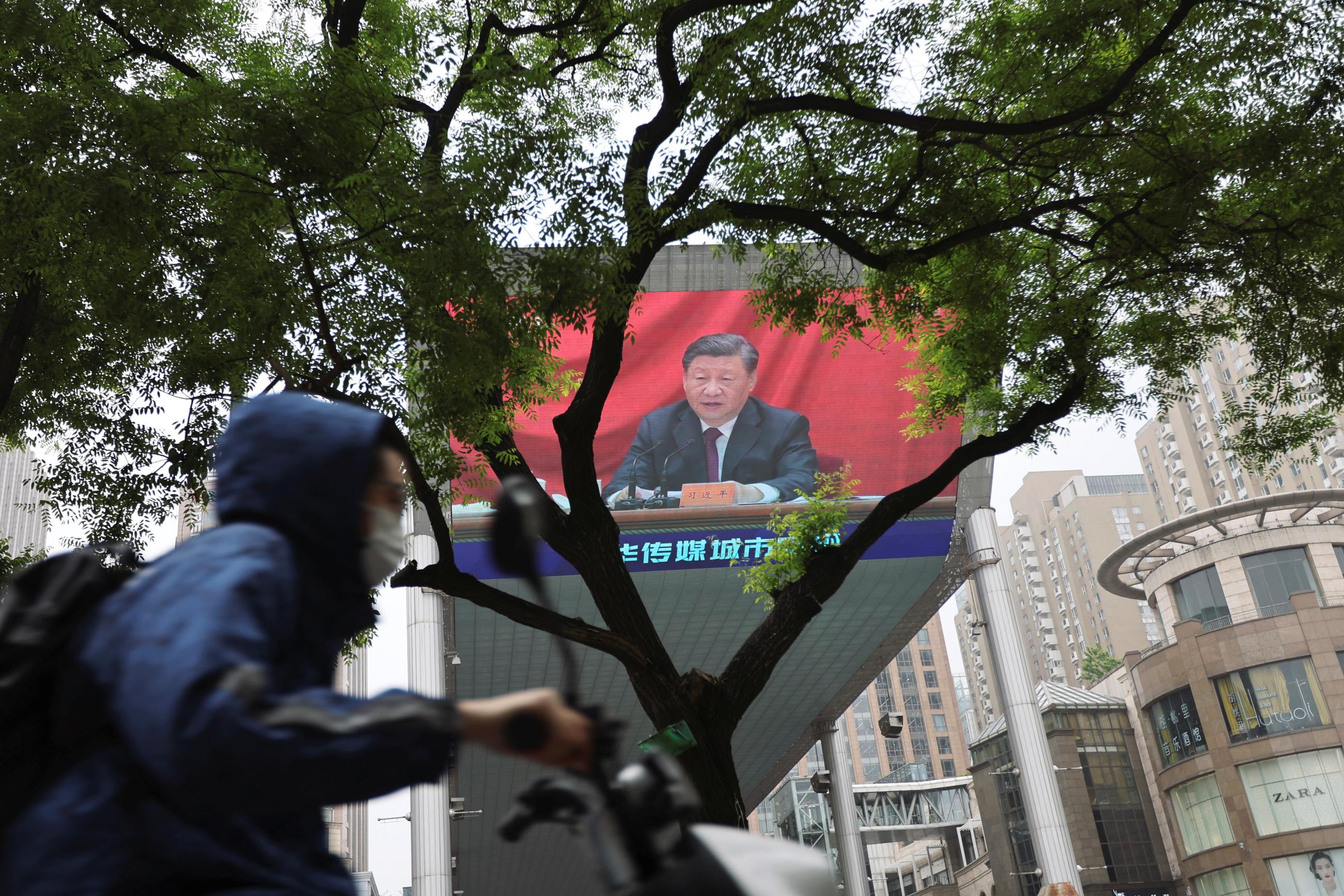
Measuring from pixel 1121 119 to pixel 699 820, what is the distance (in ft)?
20.9

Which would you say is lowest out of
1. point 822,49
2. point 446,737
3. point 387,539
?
point 446,737

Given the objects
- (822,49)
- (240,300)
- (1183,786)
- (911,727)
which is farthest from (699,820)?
(911,727)

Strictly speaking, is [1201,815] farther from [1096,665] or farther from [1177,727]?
[1096,665]

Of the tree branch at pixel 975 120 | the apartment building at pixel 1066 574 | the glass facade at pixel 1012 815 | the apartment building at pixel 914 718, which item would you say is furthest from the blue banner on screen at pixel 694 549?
the apartment building at pixel 1066 574

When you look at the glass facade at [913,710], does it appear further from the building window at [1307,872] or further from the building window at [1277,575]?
the building window at [1307,872]

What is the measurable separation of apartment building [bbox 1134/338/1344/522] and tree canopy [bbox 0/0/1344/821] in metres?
60.8

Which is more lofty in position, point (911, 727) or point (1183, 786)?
point (911, 727)

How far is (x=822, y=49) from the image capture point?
8594 millimetres

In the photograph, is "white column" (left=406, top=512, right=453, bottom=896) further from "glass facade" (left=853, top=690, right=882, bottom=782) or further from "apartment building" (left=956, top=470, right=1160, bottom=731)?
"apartment building" (left=956, top=470, right=1160, bottom=731)

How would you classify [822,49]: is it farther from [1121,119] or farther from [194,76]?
[194,76]

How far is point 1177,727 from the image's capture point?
40.0m

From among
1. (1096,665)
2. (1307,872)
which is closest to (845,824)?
(1307,872)

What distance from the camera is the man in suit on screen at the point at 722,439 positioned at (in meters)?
22.1

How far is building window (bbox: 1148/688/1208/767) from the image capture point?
39.0 m
